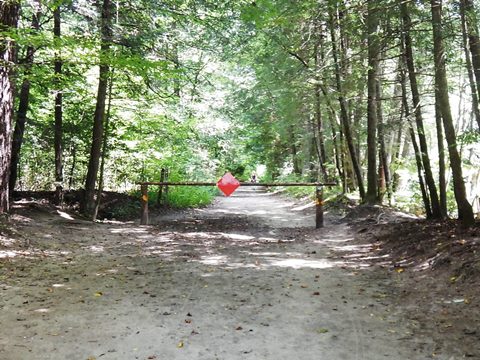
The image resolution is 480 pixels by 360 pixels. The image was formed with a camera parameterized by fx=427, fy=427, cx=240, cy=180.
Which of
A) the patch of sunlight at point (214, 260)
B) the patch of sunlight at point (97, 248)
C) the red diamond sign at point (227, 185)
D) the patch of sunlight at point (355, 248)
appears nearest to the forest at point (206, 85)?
the patch of sunlight at point (355, 248)

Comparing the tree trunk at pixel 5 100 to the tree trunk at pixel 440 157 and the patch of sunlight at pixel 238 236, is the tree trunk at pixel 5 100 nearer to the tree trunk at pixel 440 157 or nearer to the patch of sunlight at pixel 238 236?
the patch of sunlight at pixel 238 236

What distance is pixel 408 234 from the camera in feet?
27.9

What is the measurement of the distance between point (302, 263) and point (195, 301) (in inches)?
111

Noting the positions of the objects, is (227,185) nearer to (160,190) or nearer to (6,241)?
(6,241)

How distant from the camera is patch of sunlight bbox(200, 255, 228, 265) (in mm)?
7668

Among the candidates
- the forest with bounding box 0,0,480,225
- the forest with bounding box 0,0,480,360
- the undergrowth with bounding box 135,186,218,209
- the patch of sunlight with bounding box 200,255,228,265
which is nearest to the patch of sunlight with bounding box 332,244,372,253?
the forest with bounding box 0,0,480,360

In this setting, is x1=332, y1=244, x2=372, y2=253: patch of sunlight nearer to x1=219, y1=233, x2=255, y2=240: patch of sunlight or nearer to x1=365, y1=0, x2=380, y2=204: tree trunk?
x1=219, y1=233, x2=255, y2=240: patch of sunlight

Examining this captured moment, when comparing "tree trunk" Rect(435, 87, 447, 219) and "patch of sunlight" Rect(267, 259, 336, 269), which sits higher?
"tree trunk" Rect(435, 87, 447, 219)

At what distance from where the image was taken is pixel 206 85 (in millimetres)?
15344

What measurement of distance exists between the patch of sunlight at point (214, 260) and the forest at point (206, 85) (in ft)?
12.6

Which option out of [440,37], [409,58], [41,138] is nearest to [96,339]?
[440,37]

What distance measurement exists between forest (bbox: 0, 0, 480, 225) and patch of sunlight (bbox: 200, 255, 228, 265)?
3.84 meters

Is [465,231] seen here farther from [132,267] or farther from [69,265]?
[69,265]

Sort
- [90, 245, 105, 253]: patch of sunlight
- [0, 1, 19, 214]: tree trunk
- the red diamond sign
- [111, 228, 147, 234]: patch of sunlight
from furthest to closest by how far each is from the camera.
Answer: the red diamond sign, [111, 228, 147, 234]: patch of sunlight, [90, 245, 105, 253]: patch of sunlight, [0, 1, 19, 214]: tree trunk
